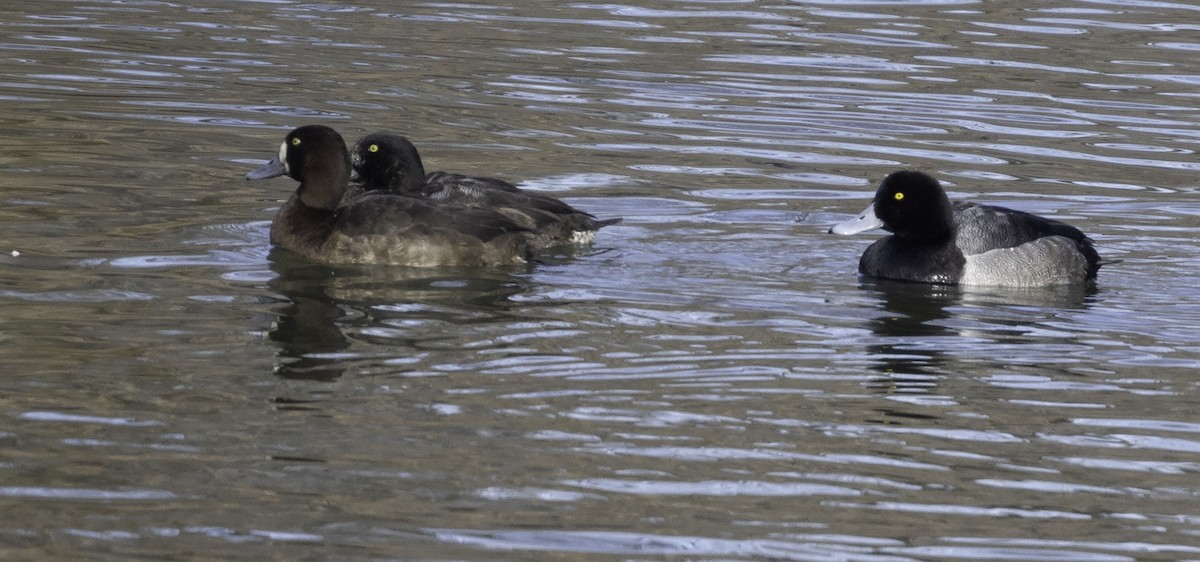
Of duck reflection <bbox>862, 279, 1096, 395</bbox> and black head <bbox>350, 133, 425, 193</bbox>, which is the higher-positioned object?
black head <bbox>350, 133, 425, 193</bbox>

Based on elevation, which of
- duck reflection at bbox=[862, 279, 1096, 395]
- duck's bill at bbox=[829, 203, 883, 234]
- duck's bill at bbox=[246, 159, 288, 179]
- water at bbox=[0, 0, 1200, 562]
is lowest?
duck reflection at bbox=[862, 279, 1096, 395]

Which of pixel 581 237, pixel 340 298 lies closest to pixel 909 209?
pixel 581 237

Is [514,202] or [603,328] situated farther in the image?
[514,202]

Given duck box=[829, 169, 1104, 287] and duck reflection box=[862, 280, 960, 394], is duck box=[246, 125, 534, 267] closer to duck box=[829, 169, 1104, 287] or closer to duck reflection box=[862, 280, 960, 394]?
duck box=[829, 169, 1104, 287]

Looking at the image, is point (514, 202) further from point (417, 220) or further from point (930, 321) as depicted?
point (930, 321)

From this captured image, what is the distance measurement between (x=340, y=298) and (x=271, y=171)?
1958 millimetres

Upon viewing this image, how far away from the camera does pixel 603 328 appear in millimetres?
8984

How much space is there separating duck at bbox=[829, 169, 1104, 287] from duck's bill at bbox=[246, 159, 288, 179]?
3.27 meters

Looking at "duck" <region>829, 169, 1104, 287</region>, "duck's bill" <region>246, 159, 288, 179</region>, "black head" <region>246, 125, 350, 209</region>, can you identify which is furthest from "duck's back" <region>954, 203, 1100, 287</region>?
"duck's bill" <region>246, 159, 288, 179</region>

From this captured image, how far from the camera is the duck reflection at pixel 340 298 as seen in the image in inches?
329

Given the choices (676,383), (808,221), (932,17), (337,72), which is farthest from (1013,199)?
(932,17)

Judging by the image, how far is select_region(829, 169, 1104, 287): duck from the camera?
422 inches

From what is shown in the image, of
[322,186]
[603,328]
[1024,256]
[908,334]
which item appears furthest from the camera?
[322,186]

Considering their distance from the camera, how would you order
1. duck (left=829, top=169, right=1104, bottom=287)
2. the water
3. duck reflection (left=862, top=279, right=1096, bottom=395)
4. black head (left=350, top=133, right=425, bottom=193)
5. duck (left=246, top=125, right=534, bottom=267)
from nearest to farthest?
the water < duck reflection (left=862, top=279, right=1096, bottom=395) < duck (left=246, top=125, right=534, bottom=267) < duck (left=829, top=169, right=1104, bottom=287) < black head (left=350, top=133, right=425, bottom=193)
